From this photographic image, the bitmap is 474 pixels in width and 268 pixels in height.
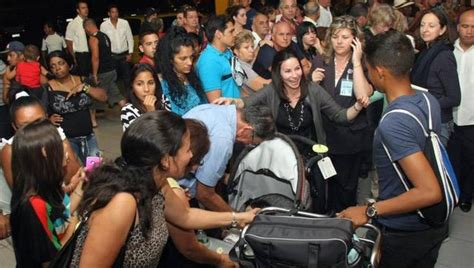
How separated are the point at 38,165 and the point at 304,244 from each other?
1.18 meters

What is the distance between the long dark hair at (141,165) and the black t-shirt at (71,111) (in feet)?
7.90

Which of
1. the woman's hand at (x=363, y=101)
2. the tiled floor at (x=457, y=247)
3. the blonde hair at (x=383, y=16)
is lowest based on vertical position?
the tiled floor at (x=457, y=247)

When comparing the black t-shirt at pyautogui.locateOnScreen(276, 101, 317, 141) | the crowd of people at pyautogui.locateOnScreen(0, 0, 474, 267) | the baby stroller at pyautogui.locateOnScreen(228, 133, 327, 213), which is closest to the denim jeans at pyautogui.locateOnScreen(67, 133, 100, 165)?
the crowd of people at pyautogui.locateOnScreen(0, 0, 474, 267)

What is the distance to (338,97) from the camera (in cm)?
386

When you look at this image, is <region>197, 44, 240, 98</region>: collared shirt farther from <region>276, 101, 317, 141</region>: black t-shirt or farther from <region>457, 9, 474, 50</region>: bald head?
<region>457, 9, 474, 50</region>: bald head

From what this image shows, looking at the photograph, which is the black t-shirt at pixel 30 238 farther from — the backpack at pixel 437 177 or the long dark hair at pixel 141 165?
the backpack at pixel 437 177

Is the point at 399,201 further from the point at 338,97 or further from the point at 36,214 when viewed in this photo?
the point at 338,97

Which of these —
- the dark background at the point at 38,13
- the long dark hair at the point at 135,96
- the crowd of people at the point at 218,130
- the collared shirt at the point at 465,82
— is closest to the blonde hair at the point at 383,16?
the crowd of people at the point at 218,130

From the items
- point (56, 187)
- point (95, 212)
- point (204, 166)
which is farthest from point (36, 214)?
point (204, 166)

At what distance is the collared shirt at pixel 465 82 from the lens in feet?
13.0

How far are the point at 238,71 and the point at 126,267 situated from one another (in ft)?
8.66

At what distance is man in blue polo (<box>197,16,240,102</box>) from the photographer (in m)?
4.06

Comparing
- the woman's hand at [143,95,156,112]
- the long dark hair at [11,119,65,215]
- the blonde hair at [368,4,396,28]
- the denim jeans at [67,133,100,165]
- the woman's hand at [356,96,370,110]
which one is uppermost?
the blonde hair at [368,4,396,28]

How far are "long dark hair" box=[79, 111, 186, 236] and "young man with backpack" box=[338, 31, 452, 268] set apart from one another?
2.70 ft
